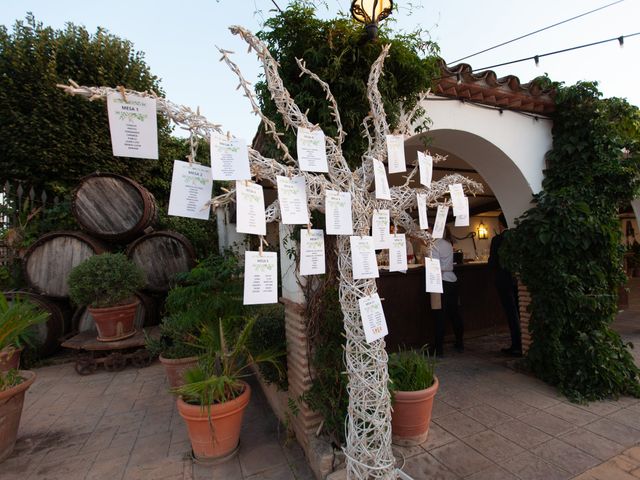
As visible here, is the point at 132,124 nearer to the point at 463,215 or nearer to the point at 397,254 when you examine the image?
the point at 397,254

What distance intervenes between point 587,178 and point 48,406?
20.1ft

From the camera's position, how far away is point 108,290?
13.3 ft

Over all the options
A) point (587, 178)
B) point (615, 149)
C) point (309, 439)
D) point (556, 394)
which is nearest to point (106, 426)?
point (309, 439)

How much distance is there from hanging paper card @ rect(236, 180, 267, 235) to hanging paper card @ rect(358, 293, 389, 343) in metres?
0.70

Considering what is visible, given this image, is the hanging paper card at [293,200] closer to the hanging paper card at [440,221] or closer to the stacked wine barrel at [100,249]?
the hanging paper card at [440,221]

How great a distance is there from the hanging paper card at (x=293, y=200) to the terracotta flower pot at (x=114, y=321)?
3.81 m

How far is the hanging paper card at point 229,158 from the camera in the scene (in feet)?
4.56

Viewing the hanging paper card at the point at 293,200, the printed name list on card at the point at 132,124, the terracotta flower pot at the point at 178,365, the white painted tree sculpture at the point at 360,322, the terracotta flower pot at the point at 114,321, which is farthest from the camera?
the terracotta flower pot at the point at 114,321

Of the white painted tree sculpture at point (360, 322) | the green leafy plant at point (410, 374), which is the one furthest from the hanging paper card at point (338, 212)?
the green leafy plant at point (410, 374)

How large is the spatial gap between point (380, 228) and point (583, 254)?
8.19 ft

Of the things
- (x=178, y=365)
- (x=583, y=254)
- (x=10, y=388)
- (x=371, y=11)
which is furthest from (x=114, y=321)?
(x=583, y=254)

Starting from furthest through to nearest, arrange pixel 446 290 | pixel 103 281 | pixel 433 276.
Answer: pixel 446 290, pixel 103 281, pixel 433 276

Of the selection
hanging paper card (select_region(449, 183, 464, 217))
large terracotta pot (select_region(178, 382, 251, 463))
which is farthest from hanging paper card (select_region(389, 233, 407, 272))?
large terracotta pot (select_region(178, 382, 251, 463))

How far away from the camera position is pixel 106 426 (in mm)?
2977
